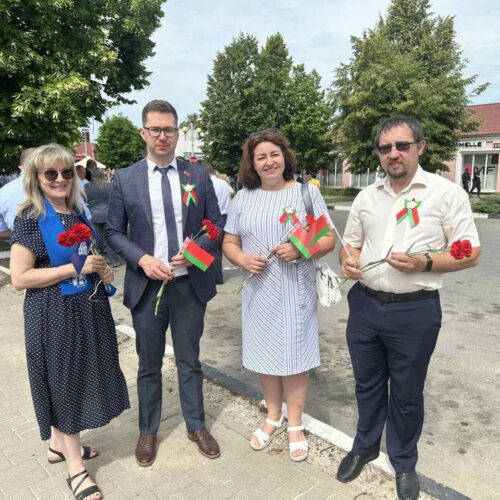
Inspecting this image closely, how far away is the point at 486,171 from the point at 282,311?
99.7 ft

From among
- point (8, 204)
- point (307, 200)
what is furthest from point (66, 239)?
point (8, 204)

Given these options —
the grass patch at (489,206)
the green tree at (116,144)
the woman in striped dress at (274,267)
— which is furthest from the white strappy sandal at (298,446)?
the green tree at (116,144)

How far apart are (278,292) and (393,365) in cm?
76

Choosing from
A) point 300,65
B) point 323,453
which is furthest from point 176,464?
point 300,65

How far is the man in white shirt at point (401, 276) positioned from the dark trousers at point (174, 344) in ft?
3.20

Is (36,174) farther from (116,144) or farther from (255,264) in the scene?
(116,144)

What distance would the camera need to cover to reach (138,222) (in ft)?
8.88

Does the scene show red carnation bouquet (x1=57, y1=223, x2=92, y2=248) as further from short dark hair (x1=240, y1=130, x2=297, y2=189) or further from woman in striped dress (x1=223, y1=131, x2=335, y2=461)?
short dark hair (x1=240, y1=130, x2=297, y2=189)

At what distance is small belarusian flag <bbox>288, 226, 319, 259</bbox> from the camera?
2.51m

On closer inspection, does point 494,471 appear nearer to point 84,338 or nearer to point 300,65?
point 84,338

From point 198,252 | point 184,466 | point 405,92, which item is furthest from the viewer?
point 405,92

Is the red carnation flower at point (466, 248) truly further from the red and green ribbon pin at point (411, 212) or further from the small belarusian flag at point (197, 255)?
the small belarusian flag at point (197, 255)

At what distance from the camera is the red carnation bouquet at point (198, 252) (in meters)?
2.55

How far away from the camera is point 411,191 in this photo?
2334 mm
